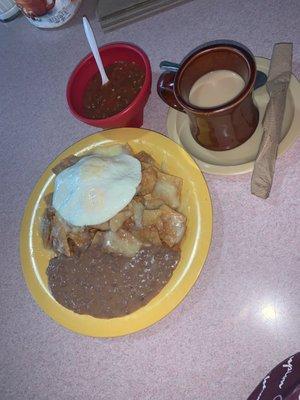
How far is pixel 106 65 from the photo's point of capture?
107 centimetres

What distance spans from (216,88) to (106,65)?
0.31 meters

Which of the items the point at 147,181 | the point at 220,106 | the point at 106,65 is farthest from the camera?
the point at 106,65

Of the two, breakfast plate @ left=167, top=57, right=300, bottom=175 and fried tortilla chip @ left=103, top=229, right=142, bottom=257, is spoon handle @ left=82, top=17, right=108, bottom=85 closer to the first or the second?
breakfast plate @ left=167, top=57, right=300, bottom=175

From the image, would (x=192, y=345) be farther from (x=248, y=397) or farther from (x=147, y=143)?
(x=147, y=143)

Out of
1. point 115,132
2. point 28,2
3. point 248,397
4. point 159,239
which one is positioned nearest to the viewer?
point 248,397

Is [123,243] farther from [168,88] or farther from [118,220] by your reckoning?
[168,88]

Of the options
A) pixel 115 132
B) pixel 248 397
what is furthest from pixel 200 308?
pixel 115 132

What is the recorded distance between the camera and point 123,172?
90 centimetres

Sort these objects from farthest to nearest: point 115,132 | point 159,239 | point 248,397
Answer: point 115,132 → point 159,239 → point 248,397

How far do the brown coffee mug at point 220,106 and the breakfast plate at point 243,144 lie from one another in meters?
0.02

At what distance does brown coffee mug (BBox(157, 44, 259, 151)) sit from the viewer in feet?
2.65

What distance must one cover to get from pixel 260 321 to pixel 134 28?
0.87 m

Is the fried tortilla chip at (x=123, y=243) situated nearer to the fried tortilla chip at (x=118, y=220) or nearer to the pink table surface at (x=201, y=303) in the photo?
the fried tortilla chip at (x=118, y=220)

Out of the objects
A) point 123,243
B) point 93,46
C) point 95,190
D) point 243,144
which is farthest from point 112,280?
point 93,46
